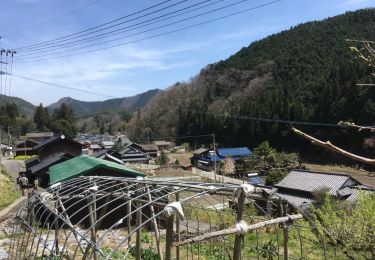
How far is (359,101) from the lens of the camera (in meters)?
41.0

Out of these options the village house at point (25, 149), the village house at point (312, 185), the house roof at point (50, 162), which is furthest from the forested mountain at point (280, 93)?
the village house at point (25, 149)

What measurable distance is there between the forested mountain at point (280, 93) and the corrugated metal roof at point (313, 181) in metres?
11.2

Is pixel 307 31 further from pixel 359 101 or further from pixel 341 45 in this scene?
pixel 359 101

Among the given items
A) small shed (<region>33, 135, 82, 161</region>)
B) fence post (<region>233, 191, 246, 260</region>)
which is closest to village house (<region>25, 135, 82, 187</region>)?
small shed (<region>33, 135, 82, 161</region>)

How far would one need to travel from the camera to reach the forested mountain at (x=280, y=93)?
43.8 metres

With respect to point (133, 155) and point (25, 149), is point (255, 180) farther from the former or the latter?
point (25, 149)

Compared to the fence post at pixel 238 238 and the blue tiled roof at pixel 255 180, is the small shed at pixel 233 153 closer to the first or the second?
the blue tiled roof at pixel 255 180

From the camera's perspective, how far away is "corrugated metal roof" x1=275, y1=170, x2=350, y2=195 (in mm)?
22016

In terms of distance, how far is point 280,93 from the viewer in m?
55.0

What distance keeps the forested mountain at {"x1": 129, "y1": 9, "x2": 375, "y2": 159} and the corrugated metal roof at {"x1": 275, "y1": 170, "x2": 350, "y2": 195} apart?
1121cm

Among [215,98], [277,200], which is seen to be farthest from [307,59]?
[277,200]

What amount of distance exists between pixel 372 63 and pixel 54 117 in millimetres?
78918

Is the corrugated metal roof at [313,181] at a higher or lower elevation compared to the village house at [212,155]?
higher

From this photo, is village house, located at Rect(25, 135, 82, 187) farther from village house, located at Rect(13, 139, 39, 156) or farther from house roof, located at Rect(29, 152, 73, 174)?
village house, located at Rect(13, 139, 39, 156)
